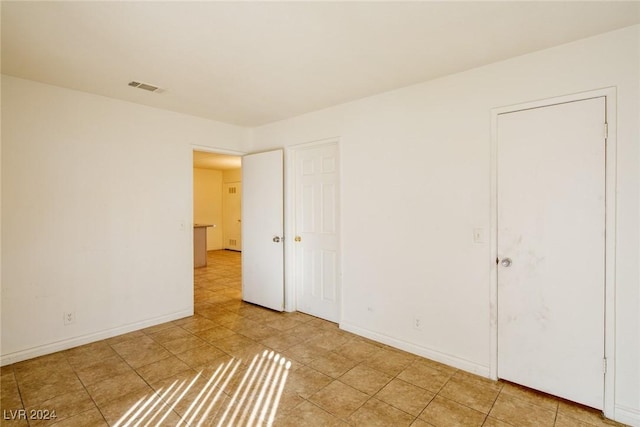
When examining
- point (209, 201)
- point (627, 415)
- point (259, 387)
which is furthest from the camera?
point (209, 201)

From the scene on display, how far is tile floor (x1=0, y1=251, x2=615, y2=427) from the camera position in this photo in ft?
6.70

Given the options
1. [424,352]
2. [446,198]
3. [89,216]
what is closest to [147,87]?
[89,216]

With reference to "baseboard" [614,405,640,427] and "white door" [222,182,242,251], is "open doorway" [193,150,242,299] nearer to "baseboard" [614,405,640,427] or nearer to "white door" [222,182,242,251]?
"white door" [222,182,242,251]

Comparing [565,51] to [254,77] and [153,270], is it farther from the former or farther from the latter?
[153,270]

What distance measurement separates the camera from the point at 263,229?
431 cm

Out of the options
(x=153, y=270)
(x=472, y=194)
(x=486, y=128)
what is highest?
(x=486, y=128)

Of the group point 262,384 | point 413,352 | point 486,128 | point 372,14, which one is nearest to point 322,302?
point 413,352

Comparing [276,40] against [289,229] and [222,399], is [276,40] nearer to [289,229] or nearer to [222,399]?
[289,229]

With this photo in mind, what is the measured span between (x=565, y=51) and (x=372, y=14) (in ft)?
4.86

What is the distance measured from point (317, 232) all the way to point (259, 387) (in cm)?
195

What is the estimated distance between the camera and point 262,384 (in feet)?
7.98

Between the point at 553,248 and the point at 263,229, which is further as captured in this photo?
the point at 263,229

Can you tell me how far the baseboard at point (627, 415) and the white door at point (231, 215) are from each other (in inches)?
342

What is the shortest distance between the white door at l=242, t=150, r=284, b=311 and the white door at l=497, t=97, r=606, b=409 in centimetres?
260
